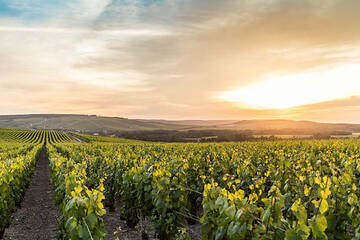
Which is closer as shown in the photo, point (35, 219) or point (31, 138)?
point (35, 219)

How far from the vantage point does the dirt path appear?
26.7 ft

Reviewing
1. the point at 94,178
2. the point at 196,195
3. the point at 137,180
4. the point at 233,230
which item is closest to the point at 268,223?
the point at 233,230

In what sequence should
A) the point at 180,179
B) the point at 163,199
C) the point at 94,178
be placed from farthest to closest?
the point at 94,178
the point at 180,179
the point at 163,199

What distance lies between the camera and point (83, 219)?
414cm

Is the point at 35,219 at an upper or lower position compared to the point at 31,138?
upper

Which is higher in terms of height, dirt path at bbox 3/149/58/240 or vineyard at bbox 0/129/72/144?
dirt path at bbox 3/149/58/240

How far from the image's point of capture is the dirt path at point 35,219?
8148mm

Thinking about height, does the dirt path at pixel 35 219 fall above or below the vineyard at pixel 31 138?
above

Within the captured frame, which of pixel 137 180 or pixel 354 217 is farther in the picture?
pixel 137 180

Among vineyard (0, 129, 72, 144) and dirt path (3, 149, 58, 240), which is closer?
dirt path (3, 149, 58, 240)

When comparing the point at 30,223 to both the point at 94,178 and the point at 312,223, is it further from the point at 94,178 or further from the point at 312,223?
the point at 312,223

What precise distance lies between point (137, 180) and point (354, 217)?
16.7 ft

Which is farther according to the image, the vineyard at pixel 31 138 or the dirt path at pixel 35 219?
the vineyard at pixel 31 138

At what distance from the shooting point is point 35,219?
9.61m
